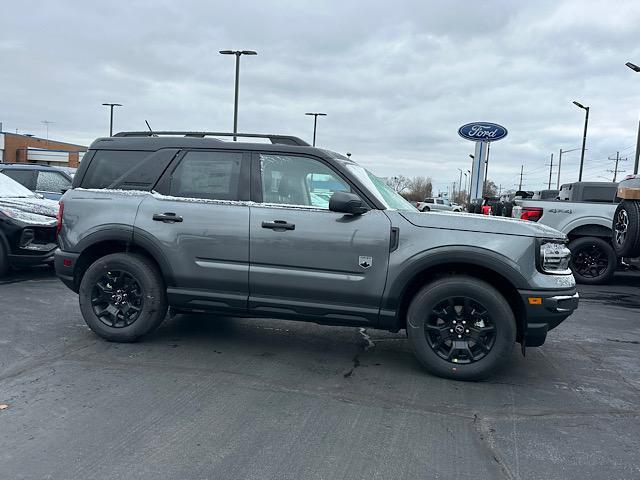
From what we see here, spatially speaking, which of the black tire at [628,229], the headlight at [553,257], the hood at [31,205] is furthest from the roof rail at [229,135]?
the black tire at [628,229]

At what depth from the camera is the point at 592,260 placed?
33.0 feet

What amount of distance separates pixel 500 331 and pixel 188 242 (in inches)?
107

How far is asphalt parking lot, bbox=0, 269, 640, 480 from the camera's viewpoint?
3.06m

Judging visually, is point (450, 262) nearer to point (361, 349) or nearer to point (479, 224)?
point (479, 224)

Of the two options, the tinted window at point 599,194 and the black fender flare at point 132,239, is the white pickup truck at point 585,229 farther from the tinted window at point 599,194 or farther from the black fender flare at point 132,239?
the black fender flare at point 132,239

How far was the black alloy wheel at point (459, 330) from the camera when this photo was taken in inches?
173

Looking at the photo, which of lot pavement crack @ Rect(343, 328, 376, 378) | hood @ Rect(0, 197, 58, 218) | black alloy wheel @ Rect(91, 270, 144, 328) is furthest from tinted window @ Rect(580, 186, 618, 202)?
hood @ Rect(0, 197, 58, 218)

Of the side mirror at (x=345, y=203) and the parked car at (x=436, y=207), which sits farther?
the parked car at (x=436, y=207)

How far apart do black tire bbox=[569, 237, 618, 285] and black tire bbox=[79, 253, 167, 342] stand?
302 inches

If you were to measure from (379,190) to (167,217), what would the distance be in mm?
1906

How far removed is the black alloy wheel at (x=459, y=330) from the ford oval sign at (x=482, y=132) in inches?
790

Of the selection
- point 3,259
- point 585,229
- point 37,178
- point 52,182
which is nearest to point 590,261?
point 585,229

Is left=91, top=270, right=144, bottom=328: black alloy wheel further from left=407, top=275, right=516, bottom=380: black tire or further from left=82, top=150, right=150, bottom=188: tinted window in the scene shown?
left=407, top=275, right=516, bottom=380: black tire

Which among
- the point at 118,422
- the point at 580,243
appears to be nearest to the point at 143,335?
the point at 118,422
